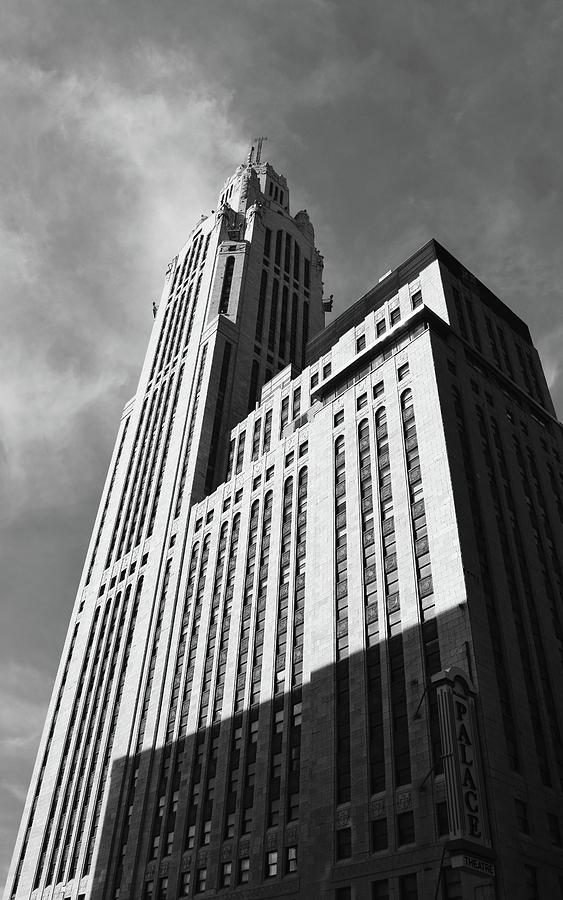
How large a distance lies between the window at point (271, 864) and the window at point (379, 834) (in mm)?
9581

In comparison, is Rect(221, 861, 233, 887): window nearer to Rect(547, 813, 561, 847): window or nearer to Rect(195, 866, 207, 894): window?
Rect(195, 866, 207, 894): window

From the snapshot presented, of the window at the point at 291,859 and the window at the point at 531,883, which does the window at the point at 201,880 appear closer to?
the window at the point at 291,859

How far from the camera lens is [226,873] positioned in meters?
58.1

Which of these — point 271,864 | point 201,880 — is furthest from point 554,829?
point 201,880

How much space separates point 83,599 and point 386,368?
174 ft

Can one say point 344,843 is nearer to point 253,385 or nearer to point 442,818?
point 442,818

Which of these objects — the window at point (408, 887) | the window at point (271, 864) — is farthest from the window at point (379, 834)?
the window at point (271, 864)

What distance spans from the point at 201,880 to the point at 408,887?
837 inches

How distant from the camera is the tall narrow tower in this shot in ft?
253

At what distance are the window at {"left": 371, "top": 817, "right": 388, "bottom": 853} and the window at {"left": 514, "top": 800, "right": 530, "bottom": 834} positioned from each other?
8048 millimetres

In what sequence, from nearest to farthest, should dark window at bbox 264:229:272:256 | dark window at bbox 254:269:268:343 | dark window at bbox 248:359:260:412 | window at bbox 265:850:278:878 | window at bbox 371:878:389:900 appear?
window at bbox 371:878:389:900 → window at bbox 265:850:278:878 → dark window at bbox 248:359:260:412 → dark window at bbox 254:269:268:343 → dark window at bbox 264:229:272:256

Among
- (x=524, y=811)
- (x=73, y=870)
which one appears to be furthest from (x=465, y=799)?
(x=73, y=870)

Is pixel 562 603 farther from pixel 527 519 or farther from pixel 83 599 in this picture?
pixel 83 599

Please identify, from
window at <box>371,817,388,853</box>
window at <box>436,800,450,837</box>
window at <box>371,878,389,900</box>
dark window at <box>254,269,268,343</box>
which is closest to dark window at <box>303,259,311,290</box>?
dark window at <box>254,269,268,343</box>
